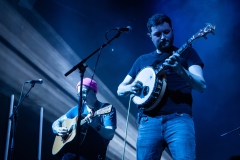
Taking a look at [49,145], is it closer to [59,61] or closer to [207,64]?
[59,61]

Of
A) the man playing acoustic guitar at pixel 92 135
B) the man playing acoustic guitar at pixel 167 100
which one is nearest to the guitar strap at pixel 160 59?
the man playing acoustic guitar at pixel 167 100

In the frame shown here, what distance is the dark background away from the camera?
17.1 ft

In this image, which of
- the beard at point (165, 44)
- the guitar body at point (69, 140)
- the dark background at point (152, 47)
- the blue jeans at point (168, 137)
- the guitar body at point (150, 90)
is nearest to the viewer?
the blue jeans at point (168, 137)

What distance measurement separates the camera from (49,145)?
5527 mm

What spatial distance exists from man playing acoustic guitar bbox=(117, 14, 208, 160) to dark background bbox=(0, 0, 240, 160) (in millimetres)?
3357

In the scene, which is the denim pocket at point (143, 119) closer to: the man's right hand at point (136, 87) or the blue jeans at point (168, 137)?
the blue jeans at point (168, 137)

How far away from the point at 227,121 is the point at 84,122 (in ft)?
11.6

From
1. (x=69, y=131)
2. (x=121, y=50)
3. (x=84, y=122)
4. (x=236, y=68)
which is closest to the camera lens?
(x=84, y=122)

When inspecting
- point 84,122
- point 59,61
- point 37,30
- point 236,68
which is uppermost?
point 37,30

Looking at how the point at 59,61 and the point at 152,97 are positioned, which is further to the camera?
the point at 59,61

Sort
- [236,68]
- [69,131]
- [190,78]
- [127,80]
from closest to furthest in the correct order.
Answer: [190,78] → [127,80] → [69,131] → [236,68]

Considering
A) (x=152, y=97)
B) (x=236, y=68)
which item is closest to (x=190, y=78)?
(x=152, y=97)

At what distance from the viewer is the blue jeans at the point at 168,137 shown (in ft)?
6.34

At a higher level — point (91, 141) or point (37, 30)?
point (37, 30)
